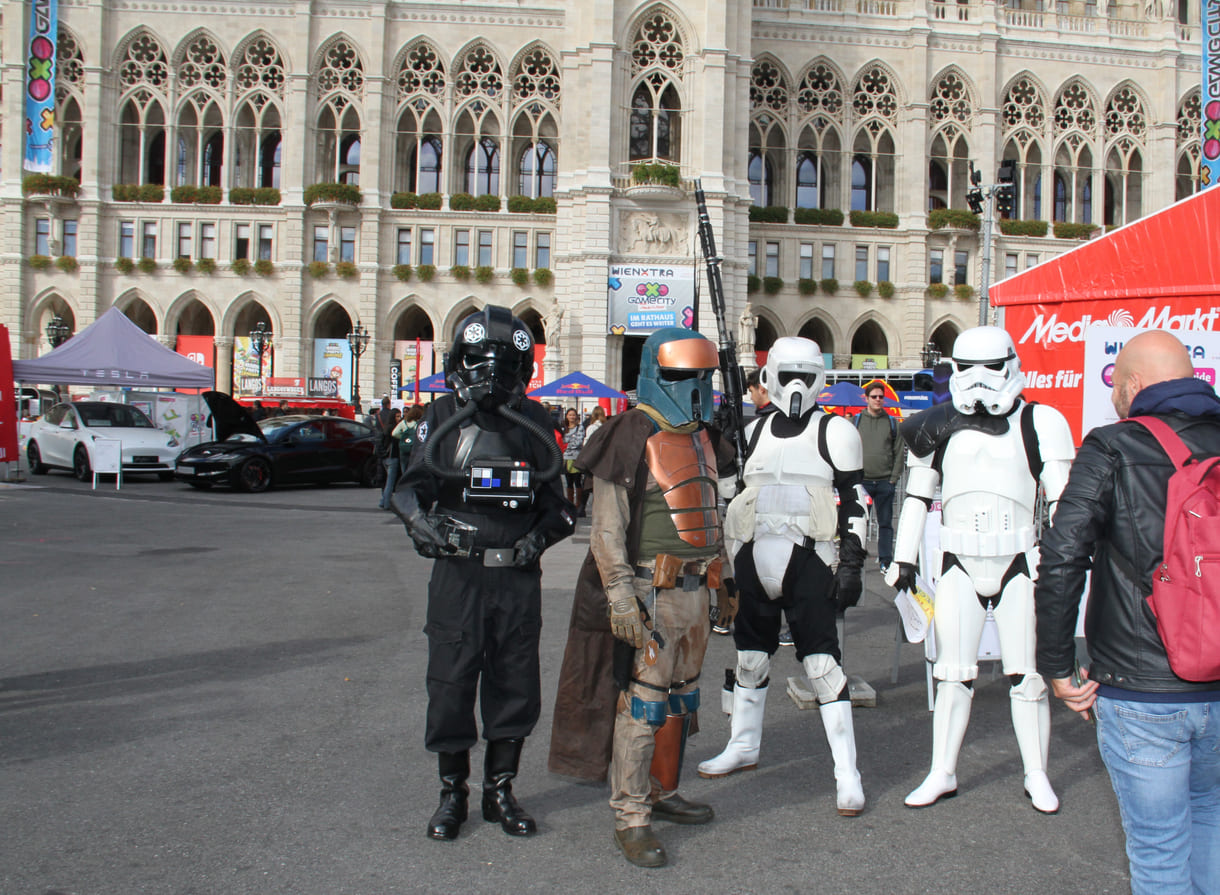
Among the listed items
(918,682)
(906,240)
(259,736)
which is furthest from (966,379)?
(906,240)

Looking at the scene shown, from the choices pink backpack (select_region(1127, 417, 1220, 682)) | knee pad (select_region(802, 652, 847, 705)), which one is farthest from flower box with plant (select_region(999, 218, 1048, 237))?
pink backpack (select_region(1127, 417, 1220, 682))

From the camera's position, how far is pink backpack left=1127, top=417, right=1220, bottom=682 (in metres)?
2.23

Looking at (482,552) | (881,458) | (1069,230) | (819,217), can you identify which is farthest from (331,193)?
(482,552)

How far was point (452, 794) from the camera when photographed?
3.65 meters

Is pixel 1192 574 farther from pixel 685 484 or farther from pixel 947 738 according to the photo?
pixel 947 738

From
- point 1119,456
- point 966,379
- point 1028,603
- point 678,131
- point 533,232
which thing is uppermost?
point 678,131

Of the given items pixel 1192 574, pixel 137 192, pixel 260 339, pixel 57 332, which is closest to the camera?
pixel 1192 574

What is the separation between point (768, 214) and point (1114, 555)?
41324 mm

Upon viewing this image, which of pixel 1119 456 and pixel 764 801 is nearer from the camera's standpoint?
pixel 1119 456

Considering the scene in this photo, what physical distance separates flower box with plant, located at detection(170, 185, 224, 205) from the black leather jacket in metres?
43.2

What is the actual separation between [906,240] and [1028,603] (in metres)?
41.4

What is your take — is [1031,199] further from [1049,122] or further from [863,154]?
[863,154]

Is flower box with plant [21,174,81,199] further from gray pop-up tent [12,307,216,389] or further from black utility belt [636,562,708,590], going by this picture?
black utility belt [636,562,708,590]

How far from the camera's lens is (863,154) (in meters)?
43.7
